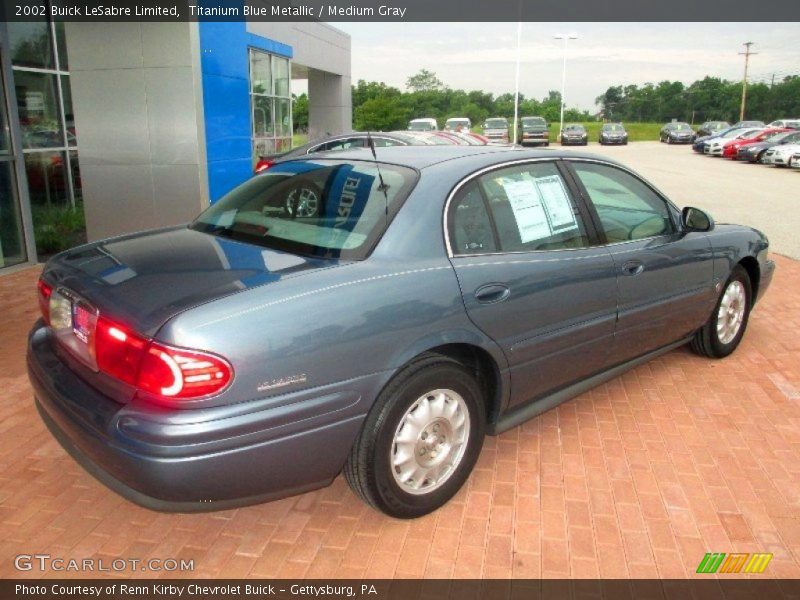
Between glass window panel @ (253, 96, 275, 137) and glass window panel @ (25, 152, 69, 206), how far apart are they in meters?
5.49

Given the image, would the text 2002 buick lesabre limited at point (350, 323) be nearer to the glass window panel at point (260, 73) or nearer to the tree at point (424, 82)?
the glass window panel at point (260, 73)

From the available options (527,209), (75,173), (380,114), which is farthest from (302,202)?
(380,114)

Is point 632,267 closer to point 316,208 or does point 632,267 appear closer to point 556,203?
point 556,203

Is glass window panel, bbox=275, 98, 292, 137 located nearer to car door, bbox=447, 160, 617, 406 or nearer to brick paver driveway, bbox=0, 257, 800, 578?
brick paver driveway, bbox=0, 257, 800, 578

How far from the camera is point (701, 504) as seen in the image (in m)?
3.22

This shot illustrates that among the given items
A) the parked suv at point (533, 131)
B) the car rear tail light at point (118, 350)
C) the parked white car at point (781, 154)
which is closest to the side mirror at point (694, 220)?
the car rear tail light at point (118, 350)

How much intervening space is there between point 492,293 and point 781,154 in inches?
1193

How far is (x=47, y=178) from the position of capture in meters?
10.0

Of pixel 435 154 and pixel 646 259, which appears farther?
pixel 646 259

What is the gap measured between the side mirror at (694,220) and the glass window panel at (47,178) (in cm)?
850

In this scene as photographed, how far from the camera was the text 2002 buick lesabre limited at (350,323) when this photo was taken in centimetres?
238

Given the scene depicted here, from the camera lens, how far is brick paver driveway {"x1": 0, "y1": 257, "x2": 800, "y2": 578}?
280cm

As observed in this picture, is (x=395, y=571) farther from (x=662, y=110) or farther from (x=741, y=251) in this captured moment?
(x=662, y=110)
